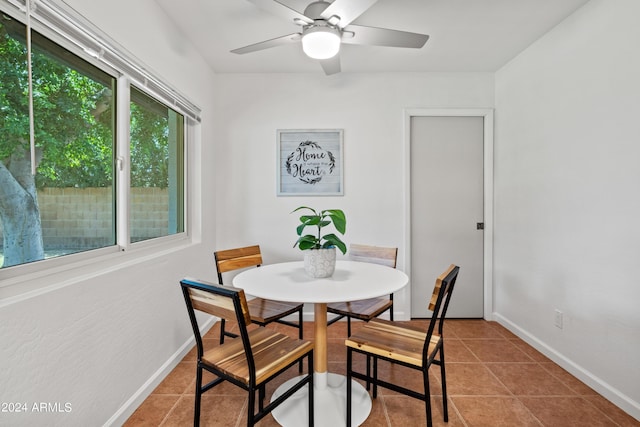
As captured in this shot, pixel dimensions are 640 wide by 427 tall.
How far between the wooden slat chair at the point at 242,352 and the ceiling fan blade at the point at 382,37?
5.19ft

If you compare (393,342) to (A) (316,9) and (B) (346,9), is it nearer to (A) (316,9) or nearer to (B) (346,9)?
(B) (346,9)

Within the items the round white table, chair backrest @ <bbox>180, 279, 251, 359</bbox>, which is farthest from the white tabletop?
chair backrest @ <bbox>180, 279, 251, 359</bbox>

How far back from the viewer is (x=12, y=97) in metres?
1.06

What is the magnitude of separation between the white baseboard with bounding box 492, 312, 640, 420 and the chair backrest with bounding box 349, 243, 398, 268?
4.26ft

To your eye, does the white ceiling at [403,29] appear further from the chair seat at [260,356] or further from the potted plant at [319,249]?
the chair seat at [260,356]

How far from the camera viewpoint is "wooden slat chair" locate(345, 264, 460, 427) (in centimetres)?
133

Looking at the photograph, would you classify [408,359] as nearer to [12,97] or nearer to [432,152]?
[12,97]

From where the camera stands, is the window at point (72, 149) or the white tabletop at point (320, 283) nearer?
the window at point (72, 149)

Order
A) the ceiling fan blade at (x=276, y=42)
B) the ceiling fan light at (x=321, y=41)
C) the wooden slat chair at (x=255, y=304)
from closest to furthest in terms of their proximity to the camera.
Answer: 1. the ceiling fan light at (x=321, y=41)
2. the ceiling fan blade at (x=276, y=42)
3. the wooden slat chair at (x=255, y=304)

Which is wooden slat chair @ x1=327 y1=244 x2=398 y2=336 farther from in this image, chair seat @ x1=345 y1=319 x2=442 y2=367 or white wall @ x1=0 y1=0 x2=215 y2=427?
white wall @ x1=0 y1=0 x2=215 y2=427

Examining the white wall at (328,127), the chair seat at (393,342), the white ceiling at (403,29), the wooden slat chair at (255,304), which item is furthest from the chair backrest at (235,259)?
the white ceiling at (403,29)

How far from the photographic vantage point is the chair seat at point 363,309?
1.91m

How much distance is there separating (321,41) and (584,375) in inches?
104

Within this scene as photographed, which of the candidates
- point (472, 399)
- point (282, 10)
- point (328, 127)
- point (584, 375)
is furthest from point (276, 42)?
point (584, 375)
